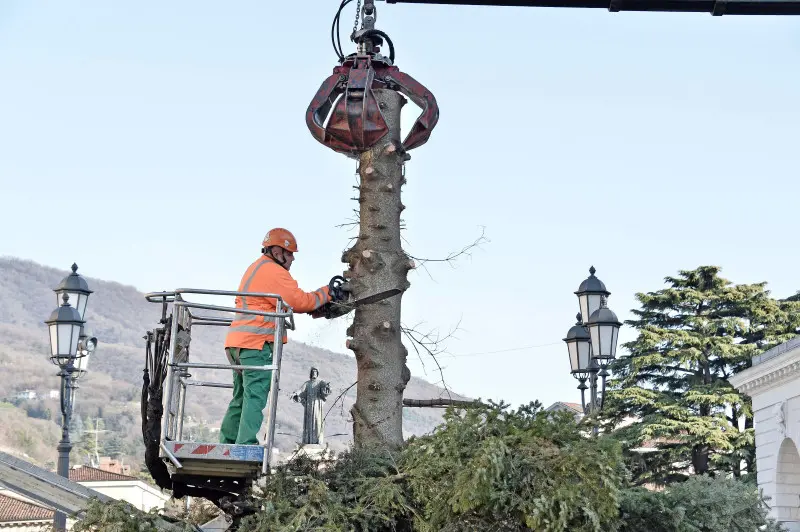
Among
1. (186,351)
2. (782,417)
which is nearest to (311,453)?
(186,351)

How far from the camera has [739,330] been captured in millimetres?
51344

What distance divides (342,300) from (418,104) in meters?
1.55

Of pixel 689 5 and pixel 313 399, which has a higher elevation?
pixel 689 5

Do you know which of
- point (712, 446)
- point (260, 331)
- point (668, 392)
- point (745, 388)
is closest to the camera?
point (260, 331)

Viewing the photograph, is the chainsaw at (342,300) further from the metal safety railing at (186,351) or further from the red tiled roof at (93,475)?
the red tiled roof at (93,475)

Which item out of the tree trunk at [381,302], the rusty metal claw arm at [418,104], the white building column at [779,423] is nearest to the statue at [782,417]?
the white building column at [779,423]

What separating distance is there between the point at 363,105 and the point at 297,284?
4.49ft

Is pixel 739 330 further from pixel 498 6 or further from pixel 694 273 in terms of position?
pixel 498 6

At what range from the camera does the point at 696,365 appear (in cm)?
5075

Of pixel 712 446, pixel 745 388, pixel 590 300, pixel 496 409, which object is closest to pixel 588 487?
pixel 496 409

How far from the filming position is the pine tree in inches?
1849

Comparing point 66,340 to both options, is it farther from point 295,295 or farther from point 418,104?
point 295,295

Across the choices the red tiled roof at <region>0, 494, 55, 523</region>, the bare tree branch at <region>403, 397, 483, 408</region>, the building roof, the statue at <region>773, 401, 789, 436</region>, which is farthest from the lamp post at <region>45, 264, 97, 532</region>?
the red tiled roof at <region>0, 494, 55, 523</region>

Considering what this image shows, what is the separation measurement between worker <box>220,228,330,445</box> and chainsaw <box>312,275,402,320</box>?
4.3 inches
